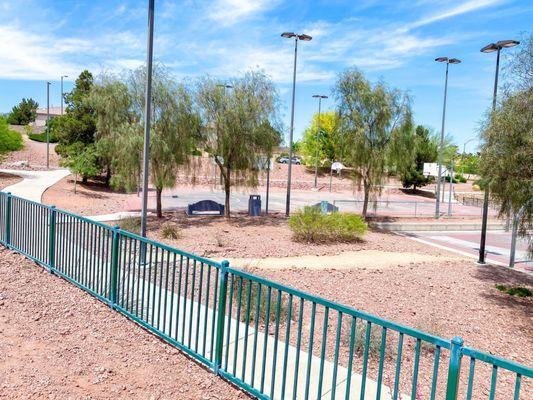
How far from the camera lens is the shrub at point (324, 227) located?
1609 centimetres

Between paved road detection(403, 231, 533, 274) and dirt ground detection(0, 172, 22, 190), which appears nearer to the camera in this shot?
paved road detection(403, 231, 533, 274)

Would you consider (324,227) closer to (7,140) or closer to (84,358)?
(84,358)

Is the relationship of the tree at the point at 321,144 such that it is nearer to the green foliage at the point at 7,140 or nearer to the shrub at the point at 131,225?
the green foliage at the point at 7,140

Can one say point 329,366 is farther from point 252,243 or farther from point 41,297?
point 252,243

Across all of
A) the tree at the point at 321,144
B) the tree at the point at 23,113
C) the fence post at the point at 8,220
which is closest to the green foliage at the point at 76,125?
the fence post at the point at 8,220

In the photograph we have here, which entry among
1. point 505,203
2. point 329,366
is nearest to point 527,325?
point 505,203

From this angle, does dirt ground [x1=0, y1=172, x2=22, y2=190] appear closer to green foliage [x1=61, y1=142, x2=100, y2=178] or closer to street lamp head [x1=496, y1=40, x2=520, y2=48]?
green foliage [x1=61, y1=142, x2=100, y2=178]

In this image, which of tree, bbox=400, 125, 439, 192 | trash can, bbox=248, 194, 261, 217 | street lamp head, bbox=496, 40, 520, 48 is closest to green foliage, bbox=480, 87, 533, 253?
street lamp head, bbox=496, 40, 520, 48

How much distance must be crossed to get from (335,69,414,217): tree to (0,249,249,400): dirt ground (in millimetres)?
17517

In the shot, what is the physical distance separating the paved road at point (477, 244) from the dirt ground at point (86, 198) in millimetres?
15223

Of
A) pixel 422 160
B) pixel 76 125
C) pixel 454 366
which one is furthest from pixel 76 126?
pixel 422 160

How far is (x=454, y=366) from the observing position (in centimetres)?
311

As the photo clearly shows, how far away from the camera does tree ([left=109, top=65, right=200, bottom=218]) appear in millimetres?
18359

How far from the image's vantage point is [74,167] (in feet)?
98.1
